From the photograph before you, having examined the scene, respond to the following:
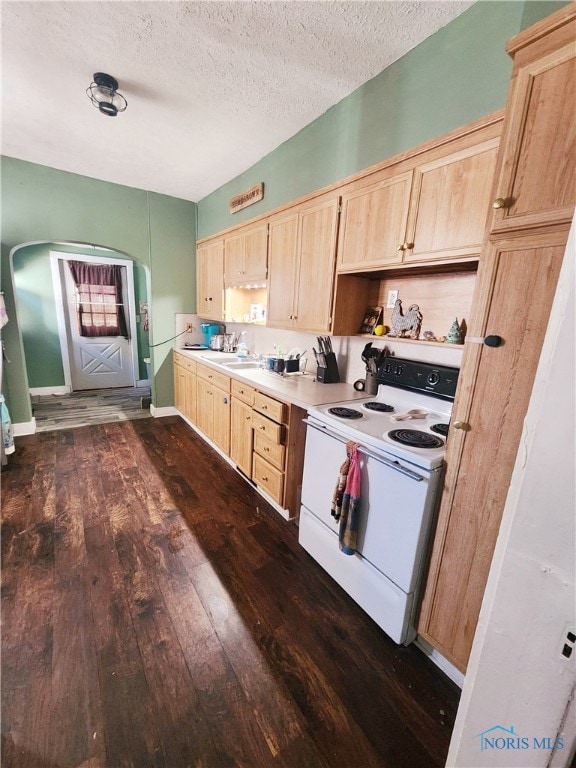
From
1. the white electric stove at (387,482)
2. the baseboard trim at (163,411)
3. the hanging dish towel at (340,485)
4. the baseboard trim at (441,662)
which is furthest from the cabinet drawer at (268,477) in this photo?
the baseboard trim at (163,411)

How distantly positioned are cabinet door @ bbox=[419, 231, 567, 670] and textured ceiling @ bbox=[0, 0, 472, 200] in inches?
54.6

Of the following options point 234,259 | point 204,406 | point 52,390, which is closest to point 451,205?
point 234,259

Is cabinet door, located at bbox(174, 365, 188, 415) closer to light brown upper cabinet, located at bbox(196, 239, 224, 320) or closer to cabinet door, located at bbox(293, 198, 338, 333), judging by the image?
light brown upper cabinet, located at bbox(196, 239, 224, 320)

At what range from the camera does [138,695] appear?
1.23m

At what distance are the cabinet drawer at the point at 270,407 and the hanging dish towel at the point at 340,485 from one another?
646mm

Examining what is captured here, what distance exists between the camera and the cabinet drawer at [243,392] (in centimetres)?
252

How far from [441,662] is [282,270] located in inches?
103

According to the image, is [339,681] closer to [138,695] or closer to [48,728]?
[138,695]

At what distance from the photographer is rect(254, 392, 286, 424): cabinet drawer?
7.07ft

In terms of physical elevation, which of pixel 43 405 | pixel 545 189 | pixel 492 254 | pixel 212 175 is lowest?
pixel 43 405

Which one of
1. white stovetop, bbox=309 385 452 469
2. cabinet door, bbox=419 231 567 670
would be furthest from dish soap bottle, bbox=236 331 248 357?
cabinet door, bbox=419 231 567 670

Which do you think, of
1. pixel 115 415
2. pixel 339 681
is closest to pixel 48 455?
pixel 115 415

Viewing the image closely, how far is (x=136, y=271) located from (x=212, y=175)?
3038 mm

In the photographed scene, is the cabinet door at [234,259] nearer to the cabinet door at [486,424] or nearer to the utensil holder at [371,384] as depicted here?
the utensil holder at [371,384]
